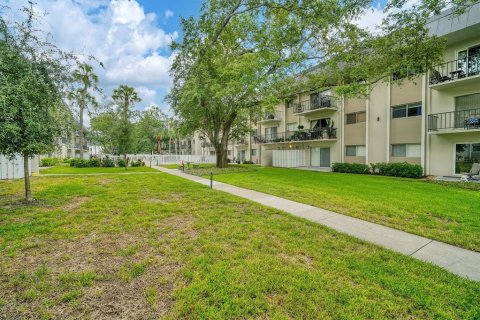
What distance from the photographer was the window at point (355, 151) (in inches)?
748

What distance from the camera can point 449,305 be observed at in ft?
8.24

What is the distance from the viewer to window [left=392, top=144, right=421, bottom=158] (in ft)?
50.7

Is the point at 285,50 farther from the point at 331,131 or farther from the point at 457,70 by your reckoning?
the point at 457,70

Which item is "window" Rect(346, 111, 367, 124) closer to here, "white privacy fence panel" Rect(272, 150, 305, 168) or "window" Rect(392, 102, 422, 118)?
"window" Rect(392, 102, 422, 118)

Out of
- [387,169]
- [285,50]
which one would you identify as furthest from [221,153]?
[387,169]

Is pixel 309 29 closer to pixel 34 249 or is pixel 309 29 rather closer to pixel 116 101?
pixel 34 249

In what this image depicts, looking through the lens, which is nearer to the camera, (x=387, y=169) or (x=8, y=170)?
(x=8, y=170)

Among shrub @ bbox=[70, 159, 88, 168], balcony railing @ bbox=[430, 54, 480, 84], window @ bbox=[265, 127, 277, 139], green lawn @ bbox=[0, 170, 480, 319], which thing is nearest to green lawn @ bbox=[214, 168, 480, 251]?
green lawn @ bbox=[0, 170, 480, 319]

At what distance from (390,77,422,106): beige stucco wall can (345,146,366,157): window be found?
13.8ft

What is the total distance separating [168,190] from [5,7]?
7.24 metres

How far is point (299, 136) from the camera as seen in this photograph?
77.2 feet

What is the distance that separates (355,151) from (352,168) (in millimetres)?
2872

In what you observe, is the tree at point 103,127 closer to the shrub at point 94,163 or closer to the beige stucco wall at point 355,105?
the shrub at point 94,163

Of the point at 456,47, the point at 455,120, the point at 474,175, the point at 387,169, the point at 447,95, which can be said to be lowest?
the point at 474,175
